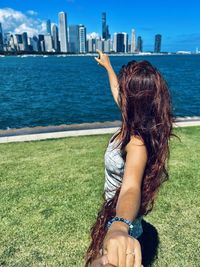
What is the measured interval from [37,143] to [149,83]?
7.18 m

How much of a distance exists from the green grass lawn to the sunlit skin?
2.47 meters

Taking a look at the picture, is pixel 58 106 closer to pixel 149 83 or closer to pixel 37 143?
pixel 37 143

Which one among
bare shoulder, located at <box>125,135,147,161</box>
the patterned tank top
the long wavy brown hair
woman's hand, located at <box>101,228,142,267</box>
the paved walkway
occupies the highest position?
the long wavy brown hair

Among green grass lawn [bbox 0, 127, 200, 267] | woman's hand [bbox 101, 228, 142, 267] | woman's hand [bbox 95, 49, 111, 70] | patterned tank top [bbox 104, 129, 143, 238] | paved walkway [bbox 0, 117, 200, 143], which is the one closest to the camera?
woman's hand [bbox 101, 228, 142, 267]

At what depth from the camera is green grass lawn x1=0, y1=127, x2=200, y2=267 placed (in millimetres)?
3998

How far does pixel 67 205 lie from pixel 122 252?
13.8ft

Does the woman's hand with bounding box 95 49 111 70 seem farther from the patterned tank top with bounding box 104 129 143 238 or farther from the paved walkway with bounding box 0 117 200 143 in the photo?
the paved walkway with bounding box 0 117 200 143

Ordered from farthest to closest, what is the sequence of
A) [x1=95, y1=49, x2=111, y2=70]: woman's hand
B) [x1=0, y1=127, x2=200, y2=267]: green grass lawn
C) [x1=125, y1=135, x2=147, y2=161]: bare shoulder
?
[x1=0, y1=127, x2=200, y2=267]: green grass lawn < [x1=95, y1=49, x2=111, y2=70]: woman's hand < [x1=125, y1=135, x2=147, y2=161]: bare shoulder

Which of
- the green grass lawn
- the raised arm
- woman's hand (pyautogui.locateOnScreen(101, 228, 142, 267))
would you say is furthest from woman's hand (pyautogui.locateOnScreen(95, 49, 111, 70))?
woman's hand (pyautogui.locateOnScreen(101, 228, 142, 267))

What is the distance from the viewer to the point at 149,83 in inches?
76.1

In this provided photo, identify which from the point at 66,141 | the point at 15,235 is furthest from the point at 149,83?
the point at 66,141

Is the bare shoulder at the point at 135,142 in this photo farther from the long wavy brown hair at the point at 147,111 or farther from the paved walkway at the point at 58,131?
the paved walkway at the point at 58,131

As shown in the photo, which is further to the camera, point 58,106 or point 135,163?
point 58,106

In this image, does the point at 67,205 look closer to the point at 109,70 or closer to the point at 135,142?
the point at 109,70
